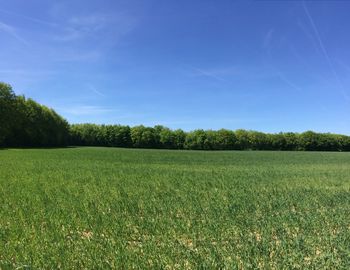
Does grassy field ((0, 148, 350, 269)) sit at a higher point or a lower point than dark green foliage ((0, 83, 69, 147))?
lower

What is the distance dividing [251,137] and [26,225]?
132 metres

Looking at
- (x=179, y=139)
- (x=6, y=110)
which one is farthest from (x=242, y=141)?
(x=6, y=110)

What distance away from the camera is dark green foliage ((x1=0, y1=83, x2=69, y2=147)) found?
296ft

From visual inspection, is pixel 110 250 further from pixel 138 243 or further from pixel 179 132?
pixel 179 132

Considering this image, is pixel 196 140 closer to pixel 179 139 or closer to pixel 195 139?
pixel 195 139

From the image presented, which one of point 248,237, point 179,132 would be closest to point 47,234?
point 248,237

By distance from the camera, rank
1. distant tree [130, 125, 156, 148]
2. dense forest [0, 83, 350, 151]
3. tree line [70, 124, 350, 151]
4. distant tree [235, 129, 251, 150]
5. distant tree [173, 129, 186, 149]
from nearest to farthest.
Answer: dense forest [0, 83, 350, 151]
tree line [70, 124, 350, 151]
distant tree [173, 129, 186, 149]
distant tree [235, 129, 251, 150]
distant tree [130, 125, 156, 148]

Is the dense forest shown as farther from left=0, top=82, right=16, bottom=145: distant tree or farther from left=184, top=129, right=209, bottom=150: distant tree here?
left=0, top=82, right=16, bottom=145: distant tree

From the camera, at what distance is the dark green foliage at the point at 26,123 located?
9031 centimetres

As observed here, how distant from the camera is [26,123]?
98.6m

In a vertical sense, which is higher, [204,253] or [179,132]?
[179,132]

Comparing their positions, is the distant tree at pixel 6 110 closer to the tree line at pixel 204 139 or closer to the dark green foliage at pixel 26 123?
the dark green foliage at pixel 26 123

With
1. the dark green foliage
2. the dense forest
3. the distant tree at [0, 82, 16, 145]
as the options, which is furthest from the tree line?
the distant tree at [0, 82, 16, 145]

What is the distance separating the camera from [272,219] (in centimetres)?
1177
